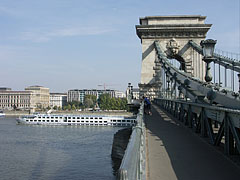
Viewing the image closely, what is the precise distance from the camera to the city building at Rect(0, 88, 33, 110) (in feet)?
486

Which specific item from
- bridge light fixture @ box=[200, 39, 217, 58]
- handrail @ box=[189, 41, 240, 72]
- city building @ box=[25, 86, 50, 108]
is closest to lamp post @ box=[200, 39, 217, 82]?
→ bridge light fixture @ box=[200, 39, 217, 58]

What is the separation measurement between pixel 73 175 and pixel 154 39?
14.0 m

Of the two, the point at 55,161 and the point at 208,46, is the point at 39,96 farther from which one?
the point at 208,46

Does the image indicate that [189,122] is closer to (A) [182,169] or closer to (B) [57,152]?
(A) [182,169]

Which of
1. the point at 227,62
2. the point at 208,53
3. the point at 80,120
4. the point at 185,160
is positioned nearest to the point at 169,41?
the point at 227,62

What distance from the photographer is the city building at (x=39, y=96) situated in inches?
5946

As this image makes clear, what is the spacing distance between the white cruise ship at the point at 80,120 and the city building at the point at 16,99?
79.8 metres

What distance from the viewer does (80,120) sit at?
69625 mm

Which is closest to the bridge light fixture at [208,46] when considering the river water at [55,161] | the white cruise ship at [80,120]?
the river water at [55,161]

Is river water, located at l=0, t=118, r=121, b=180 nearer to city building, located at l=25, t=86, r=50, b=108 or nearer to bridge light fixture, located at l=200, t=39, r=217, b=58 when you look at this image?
bridge light fixture, located at l=200, t=39, r=217, b=58

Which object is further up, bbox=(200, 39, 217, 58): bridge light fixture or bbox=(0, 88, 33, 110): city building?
bbox=(200, 39, 217, 58): bridge light fixture

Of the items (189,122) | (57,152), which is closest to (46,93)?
(57,152)

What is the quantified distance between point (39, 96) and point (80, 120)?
92.2 meters

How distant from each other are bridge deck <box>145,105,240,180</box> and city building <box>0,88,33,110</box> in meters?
147
